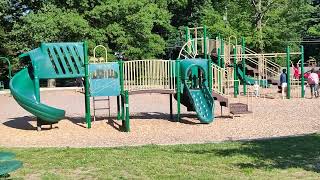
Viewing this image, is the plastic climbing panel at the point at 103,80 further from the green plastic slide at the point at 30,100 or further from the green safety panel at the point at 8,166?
the green safety panel at the point at 8,166

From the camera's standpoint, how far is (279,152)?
33.3ft

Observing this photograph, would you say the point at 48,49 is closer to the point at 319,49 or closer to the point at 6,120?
the point at 6,120

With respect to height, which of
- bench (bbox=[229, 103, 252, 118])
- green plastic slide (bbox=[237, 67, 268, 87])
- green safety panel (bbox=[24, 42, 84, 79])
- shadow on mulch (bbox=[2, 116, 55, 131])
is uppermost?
green safety panel (bbox=[24, 42, 84, 79])

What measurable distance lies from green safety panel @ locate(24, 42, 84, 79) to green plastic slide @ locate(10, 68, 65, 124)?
1.89 feet

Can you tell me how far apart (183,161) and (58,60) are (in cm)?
799

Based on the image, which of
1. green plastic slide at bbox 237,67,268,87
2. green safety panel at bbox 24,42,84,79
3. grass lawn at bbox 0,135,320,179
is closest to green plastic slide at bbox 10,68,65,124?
green safety panel at bbox 24,42,84,79

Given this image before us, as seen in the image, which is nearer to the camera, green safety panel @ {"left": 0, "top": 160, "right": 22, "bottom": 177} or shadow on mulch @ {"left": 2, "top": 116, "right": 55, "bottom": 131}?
green safety panel @ {"left": 0, "top": 160, "right": 22, "bottom": 177}

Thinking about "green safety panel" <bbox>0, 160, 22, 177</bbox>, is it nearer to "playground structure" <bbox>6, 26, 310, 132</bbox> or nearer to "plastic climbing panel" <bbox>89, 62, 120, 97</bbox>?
"playground structure" <bbox>6, 26, 310, 132</bbox>

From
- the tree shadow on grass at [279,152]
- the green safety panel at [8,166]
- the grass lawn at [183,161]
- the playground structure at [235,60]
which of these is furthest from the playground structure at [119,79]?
the green safety panel at [8,166]

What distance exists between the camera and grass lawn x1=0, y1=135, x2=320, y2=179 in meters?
8.20

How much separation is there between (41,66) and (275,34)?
27.6 metres

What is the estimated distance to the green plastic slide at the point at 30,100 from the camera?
15.3 meters

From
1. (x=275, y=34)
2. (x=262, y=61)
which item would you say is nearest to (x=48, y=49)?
(x=262, y=61)

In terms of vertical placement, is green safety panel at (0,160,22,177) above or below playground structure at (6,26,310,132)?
below
